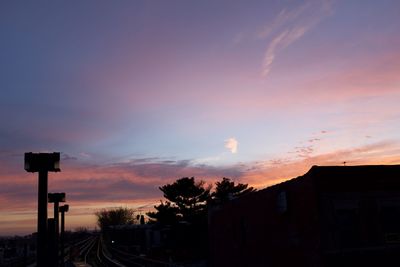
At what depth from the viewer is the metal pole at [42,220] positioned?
1316 centimetres

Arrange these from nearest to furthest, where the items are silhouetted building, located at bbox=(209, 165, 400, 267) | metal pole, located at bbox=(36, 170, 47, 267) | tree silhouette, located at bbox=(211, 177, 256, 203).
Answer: metal pole, located at bbox=(36, 170, 47, 267) → silhouetted building, located at bbox=(209, 165, 400, 267) → tree silhouette, located at bbox=(211, 177, 256, 203)

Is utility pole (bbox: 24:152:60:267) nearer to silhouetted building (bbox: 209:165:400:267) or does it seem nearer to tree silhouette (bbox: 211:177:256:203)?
silhouetted building (bbox: 209:165:400:267)

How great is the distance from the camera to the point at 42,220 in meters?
13.1

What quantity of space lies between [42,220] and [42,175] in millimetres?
1331

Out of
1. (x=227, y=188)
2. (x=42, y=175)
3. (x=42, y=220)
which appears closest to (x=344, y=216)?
(x=42, y=220)

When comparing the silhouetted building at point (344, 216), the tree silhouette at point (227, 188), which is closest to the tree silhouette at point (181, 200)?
the tree silhouette at point (227, 188)

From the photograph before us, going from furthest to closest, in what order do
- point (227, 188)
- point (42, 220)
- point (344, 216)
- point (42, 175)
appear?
point (227, 188)
point (344, 216)
point (42, 175)
point (42, 220)

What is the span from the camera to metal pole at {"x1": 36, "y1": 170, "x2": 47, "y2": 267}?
43.2ft

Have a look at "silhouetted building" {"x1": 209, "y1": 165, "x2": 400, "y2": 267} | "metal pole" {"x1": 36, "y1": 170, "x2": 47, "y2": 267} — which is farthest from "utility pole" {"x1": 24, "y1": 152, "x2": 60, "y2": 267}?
"silhouetted building" {"x1": 209, "y1": 165, "x2": 400, "y2": 267}

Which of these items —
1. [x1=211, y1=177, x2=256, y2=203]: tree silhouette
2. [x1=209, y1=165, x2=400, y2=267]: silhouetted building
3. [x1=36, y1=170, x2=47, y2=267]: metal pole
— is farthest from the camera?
[x1=211, y1=177, x2=256, y2=203]: tree silhouette

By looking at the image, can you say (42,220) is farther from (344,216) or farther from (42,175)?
(344,216)

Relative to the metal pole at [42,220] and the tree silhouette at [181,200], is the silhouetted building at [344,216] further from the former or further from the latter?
the tree silhouette at [181,200]

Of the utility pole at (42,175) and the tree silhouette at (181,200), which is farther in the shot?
the tree silhouette at (181,200)

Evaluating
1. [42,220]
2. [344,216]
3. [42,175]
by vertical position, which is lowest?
[344,216]
